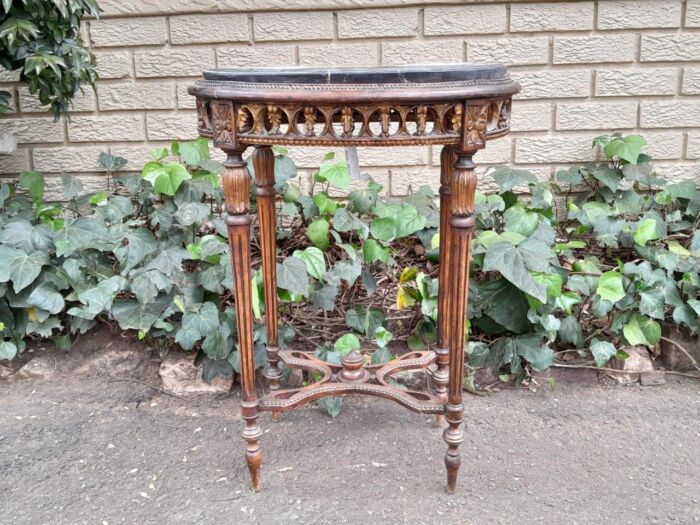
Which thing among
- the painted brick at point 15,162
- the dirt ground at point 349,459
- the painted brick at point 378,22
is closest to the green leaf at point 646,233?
the dirt ground at point 349,459

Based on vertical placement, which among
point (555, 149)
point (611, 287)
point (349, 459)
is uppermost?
point (555, 149)

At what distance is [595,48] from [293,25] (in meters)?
1.41

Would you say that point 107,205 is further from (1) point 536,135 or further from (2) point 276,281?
(1) point 536,135

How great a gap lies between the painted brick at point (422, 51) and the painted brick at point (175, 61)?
0.85 m

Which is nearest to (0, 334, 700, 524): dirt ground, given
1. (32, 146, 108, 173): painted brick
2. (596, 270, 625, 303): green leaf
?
(596, 270, 625, 303): green leaf

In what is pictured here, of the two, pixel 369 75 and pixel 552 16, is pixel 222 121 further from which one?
pixel 552 16

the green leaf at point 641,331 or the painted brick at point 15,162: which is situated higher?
the painted brick at point 15,162

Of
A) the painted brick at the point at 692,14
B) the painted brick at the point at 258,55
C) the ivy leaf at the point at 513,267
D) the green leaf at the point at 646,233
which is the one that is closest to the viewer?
the ivy leaf at the point at 513,267

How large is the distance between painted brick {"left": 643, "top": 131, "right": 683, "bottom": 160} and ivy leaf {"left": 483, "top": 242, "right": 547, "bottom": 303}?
1.26 metres

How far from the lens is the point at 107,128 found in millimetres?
3436

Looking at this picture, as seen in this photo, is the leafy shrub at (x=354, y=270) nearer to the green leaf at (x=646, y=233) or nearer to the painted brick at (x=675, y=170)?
the green leaf at (x=646, y=233)

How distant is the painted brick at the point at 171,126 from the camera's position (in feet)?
11.1

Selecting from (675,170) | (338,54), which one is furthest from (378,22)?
(675,170)

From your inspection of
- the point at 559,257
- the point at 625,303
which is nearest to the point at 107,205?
the point at 559,257
